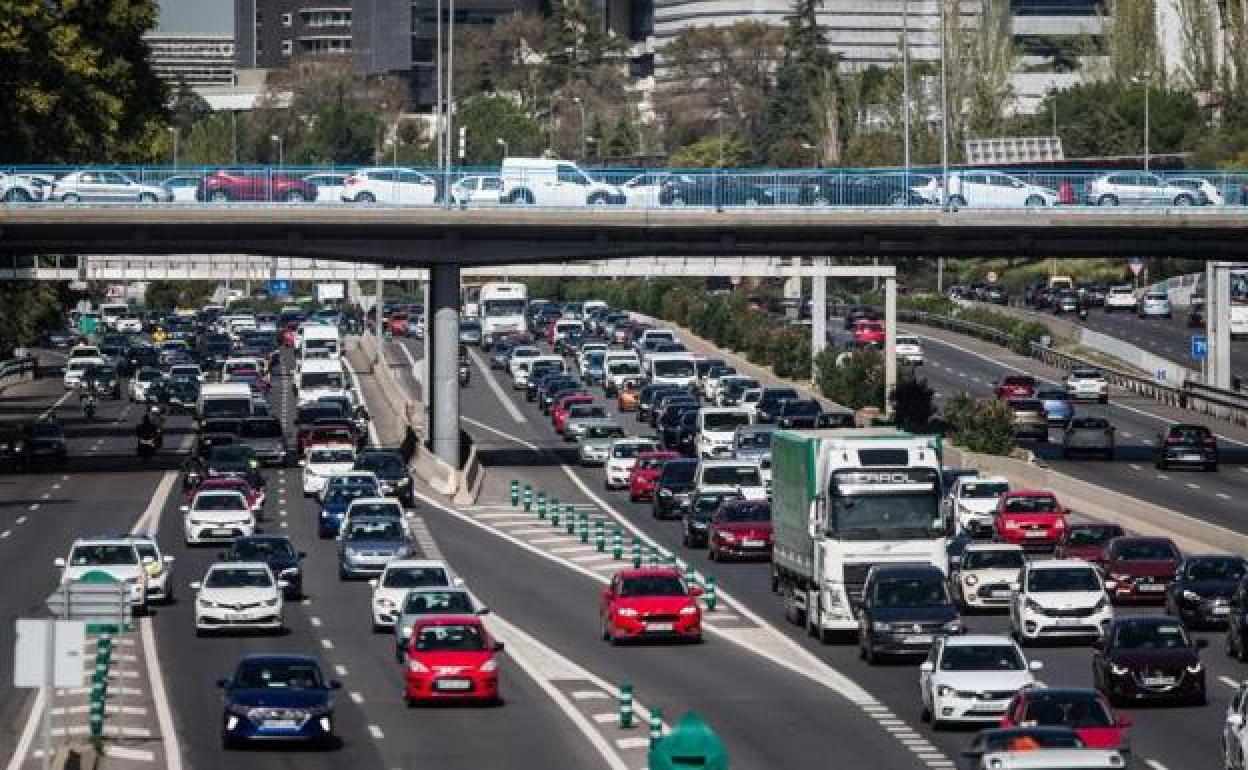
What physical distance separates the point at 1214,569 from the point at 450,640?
617 inches

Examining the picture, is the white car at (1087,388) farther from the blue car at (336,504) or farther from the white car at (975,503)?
the blue car at (336,504)

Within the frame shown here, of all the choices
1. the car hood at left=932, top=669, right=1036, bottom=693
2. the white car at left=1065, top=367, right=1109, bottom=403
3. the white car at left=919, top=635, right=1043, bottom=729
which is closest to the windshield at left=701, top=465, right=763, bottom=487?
the white car at left=919, top=635, right=1043, bottom=729

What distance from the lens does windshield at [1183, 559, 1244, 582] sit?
177ft

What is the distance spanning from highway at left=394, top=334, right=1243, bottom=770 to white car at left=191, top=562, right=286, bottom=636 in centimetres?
865

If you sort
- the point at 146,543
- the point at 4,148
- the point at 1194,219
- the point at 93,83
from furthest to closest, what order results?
the point at 93,83
the point at 4,148
the point at 1194,219
the point at 146,543

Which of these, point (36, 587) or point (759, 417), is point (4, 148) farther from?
point (36, 587)

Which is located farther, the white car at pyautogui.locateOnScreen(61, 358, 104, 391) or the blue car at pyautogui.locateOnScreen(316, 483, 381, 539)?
the white car at pyautogui.locateOnScreen(61, 358, 104, 391)

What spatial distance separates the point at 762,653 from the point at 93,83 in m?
77.8

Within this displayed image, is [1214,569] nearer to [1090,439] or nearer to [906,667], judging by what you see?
[906,667]

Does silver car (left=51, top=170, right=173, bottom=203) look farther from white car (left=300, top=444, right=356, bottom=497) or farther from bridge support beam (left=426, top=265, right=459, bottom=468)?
white car (left=300, top=444, right=356, bottom=497)

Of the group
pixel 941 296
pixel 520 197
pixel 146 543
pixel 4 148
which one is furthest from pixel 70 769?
pixel 941 296

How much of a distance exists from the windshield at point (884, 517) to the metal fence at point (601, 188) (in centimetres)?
3596

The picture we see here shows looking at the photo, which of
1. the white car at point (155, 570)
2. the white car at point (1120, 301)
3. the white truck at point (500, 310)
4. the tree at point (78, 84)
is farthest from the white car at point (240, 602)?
the white car at point (1120, 301)

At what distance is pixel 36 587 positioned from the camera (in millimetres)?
62906
